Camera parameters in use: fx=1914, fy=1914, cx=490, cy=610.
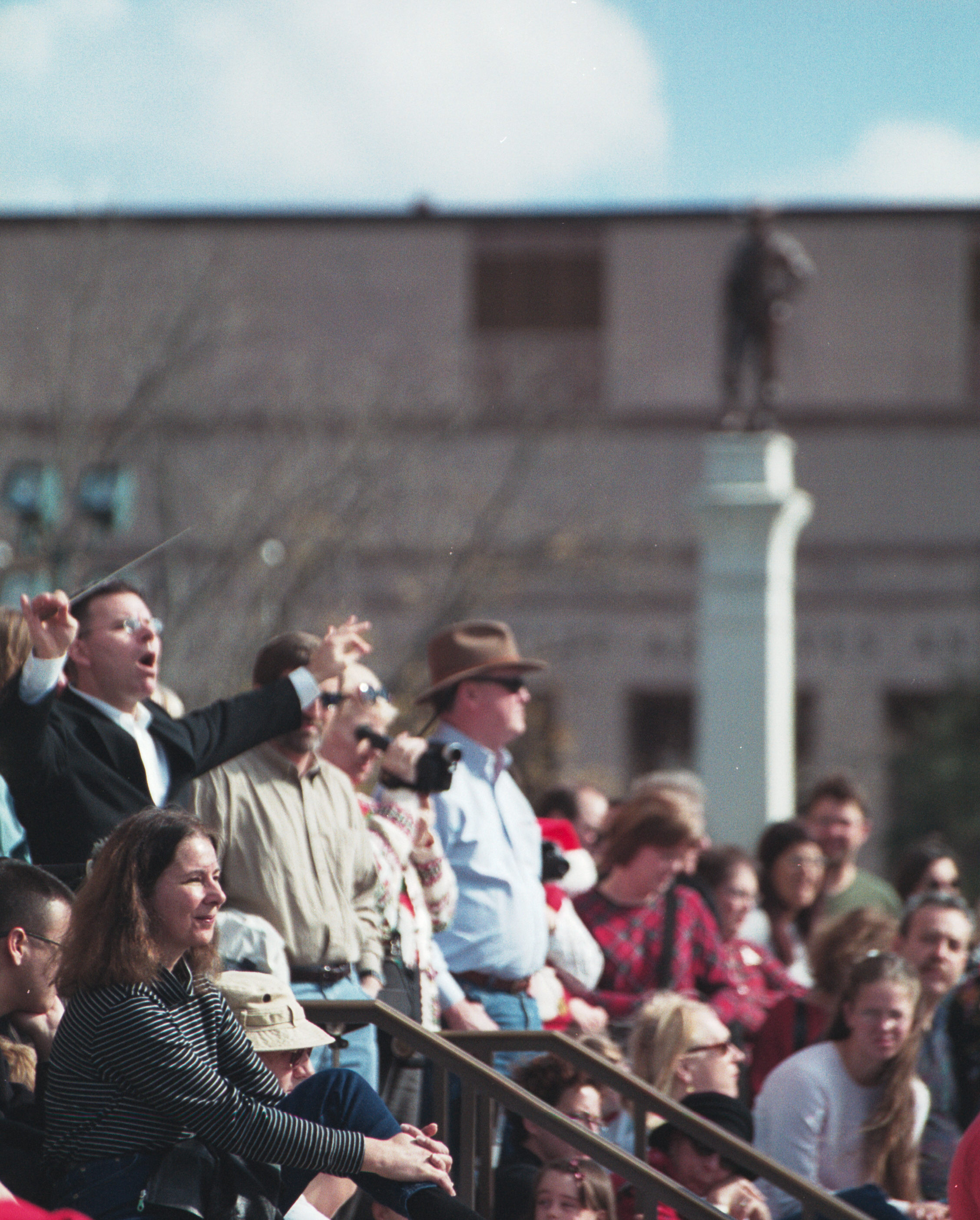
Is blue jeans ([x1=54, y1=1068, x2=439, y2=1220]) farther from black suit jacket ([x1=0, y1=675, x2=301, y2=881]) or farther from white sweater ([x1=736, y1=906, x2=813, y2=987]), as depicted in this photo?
white sweater ([x1=736, y1=906, x2=813, y2=987])

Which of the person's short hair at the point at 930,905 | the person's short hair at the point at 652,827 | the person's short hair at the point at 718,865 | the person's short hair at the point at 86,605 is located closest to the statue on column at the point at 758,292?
the person's short hair at the point at 718,865

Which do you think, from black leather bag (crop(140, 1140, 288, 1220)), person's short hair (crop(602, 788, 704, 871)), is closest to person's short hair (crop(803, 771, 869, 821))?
person's short hair (crop(602, 788, 704, 871))

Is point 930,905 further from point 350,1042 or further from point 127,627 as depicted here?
point 127,627

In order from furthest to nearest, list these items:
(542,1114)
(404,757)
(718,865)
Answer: (718,865), (404,757), (542,1114)

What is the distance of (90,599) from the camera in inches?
179

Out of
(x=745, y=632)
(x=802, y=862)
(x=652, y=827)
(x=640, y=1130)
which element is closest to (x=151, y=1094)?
(x=640, y=1130)

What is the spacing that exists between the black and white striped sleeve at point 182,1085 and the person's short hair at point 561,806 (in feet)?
12.4

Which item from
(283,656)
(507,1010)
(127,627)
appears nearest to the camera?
(127,627)

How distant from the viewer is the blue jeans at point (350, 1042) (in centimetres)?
471

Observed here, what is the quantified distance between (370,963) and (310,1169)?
117 cm

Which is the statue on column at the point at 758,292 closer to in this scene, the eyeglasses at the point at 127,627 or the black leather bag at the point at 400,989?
the black leather bag at the point at 400,989

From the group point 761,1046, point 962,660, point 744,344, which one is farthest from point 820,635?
point 761,1046

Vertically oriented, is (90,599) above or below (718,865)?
above

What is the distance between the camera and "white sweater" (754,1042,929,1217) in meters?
5.30
